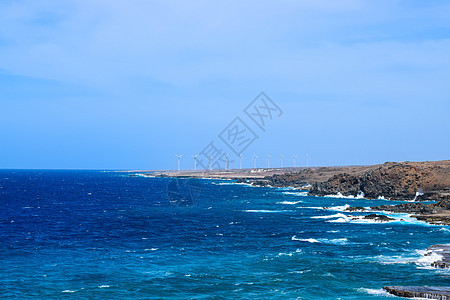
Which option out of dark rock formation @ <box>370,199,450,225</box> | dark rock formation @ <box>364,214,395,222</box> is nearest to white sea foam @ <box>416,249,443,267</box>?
dark rock formation @ <box>370,199,450,225</box>

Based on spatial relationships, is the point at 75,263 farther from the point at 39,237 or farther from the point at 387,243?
the point at 387,243

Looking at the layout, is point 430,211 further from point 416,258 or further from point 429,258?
point 429,258

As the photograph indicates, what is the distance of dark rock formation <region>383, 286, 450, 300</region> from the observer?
3678 centimetres

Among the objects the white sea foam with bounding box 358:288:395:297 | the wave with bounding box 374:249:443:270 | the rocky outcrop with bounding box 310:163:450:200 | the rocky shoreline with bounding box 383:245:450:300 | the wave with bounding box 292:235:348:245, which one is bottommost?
the white sea foam with bounding box 358:288:395:297

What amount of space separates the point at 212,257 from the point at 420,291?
84.3 ft

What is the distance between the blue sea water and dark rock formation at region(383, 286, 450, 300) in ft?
3.82

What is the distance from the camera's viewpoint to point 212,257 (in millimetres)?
54969

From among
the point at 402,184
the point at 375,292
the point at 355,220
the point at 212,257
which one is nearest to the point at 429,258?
the point at 375,292

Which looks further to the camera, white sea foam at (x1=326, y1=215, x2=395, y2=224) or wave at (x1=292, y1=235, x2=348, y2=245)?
white sea foam at (x1=326, y1=215, x2=395, y2=224)

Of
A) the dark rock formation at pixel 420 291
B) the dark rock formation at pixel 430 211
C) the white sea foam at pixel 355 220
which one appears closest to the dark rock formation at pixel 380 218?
the white sea foam at pixel 355 220

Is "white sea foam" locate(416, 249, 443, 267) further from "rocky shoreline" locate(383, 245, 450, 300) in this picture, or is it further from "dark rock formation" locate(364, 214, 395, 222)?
"dark rock formation" locate(364, 214, 395, 222)

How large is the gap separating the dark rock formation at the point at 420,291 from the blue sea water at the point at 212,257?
3.82 ft

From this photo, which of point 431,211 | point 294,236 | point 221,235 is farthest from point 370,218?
point 221,235

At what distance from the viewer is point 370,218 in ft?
302
